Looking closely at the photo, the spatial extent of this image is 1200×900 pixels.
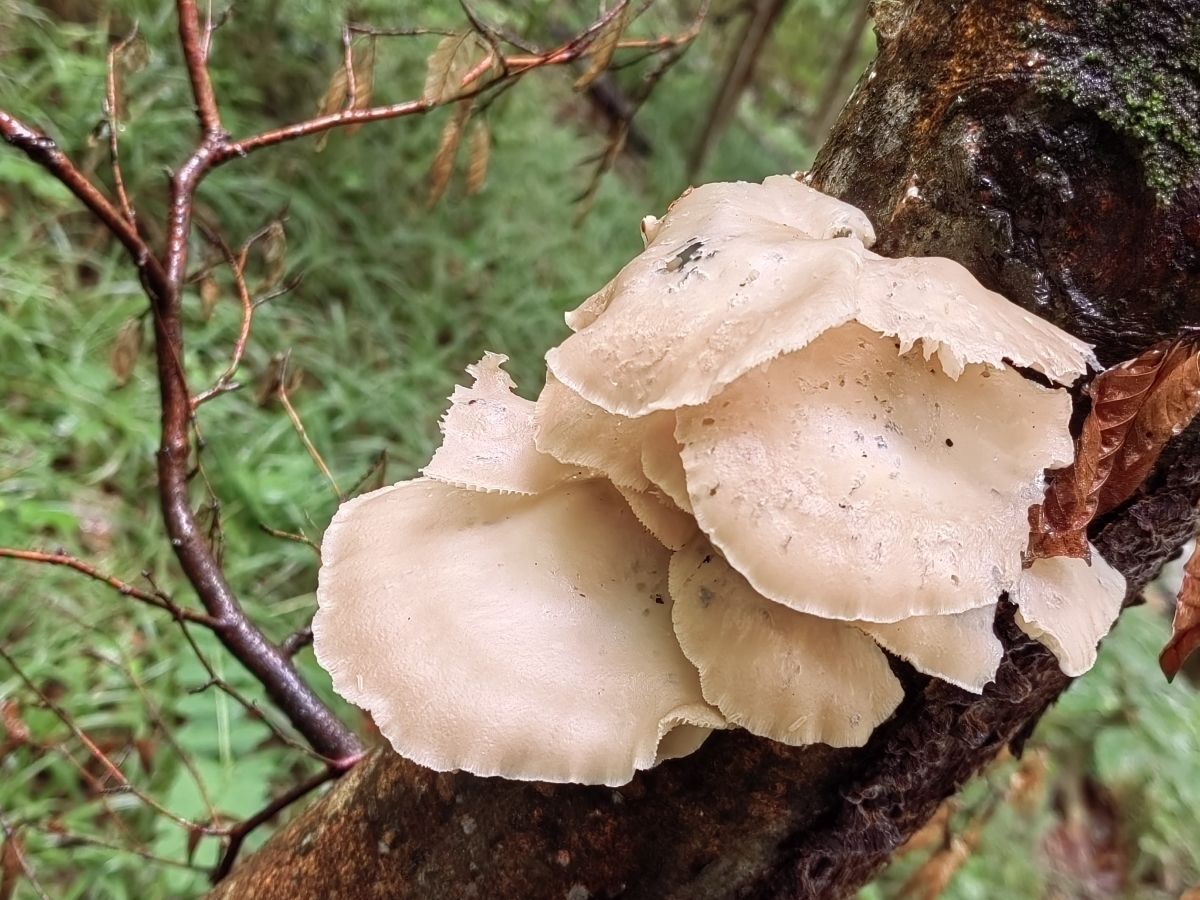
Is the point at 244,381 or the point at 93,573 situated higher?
the point at 93,573

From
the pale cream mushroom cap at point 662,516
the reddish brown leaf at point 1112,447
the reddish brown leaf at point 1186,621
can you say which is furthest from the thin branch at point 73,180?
the reddish brown leaf at point 1186,621

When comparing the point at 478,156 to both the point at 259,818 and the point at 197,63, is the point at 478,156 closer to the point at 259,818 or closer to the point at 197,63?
the point at 197,63

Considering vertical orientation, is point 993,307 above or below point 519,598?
above

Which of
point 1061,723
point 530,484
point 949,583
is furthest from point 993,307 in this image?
point 1061,723

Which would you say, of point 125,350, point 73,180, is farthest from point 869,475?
point 125,350

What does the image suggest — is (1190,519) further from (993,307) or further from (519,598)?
(519,598)

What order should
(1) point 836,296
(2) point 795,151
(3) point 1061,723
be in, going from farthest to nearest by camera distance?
(2) point 795,151
(3) point 1061,723
(1) point 836,296
